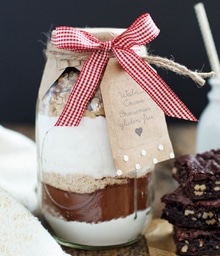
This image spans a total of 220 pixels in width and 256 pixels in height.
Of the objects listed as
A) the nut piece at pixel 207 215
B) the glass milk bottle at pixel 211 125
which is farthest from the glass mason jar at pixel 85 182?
the glass milk bottle at pixel 211 125

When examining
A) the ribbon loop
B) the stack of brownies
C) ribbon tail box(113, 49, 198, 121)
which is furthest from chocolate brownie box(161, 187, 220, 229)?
the ribbon loop

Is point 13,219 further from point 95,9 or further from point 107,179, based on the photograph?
point 95,9

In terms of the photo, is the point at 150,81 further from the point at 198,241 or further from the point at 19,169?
the point at 19,169

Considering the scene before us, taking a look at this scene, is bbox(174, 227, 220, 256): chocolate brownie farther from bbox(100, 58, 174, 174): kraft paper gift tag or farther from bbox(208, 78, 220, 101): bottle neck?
bbox(208, 78, 220, 101): bottle neck

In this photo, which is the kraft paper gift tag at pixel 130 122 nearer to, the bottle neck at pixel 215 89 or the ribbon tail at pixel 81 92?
the ribbon tail at pixel 81 92

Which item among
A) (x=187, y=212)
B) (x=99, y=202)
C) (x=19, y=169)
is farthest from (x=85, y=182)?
(x=19, y=169)
